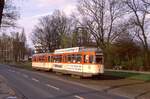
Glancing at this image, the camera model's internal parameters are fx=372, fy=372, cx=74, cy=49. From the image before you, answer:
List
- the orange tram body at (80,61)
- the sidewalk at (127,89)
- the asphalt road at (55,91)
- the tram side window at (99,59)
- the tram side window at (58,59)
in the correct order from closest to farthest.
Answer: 1. the asphalt road at (55,91)
2. the sidewalk at (127,89)
3. the orange tram body at (80,61)
4. the tram side window at (99,59)
5. the tram side window at (58,59)

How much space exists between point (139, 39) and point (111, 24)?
9047 millimetres

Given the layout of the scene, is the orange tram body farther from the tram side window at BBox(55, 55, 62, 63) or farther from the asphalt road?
the asphalt road

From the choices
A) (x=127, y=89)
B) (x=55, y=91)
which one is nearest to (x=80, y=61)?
(x=127, y=89)

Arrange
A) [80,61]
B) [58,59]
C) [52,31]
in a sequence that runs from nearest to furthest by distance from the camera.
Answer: [80,61] < [58,59] < [52,31]

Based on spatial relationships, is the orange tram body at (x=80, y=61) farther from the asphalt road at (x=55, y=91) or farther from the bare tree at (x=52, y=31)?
the bare tree at (x=52, y=31)

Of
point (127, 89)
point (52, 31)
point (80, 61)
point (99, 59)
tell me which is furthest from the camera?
point (52, 31)

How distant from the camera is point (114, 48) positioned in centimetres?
6219

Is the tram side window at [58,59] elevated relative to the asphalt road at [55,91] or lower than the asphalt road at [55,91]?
elevated

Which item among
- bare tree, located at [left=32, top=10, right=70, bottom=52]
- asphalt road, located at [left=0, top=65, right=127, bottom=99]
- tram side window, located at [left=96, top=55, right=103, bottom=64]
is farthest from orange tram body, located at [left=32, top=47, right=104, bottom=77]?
bare tree, located at [left=32, top=10, right=70, bottom=52]

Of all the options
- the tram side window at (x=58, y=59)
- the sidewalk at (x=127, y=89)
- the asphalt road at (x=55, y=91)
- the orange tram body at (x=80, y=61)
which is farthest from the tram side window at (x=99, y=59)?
the tram side window at (x=58, y=59)

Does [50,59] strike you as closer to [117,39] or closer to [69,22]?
[117,39]

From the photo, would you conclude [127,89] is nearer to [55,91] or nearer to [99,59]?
[55,91]

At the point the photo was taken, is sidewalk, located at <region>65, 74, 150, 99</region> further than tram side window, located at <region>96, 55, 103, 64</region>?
No

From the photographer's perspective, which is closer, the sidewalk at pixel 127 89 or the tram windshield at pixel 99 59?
the sidewalk at pixel 127 89
